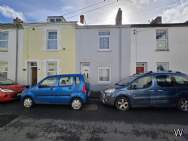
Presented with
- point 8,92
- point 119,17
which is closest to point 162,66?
point 119,17

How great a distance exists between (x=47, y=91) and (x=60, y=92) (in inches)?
25.9

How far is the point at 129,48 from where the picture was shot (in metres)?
15.0

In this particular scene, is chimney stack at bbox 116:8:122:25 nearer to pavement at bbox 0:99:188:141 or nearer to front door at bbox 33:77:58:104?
front door at bbox 33:77:58:104

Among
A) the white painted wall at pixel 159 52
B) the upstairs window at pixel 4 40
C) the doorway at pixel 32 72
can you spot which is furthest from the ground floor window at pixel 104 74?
the upstairs window at pixel 4 40

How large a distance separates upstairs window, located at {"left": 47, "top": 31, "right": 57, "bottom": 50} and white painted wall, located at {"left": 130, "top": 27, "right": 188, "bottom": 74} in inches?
259

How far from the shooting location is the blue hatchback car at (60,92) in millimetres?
8797

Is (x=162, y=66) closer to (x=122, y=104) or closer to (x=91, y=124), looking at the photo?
(x=122, y=104)

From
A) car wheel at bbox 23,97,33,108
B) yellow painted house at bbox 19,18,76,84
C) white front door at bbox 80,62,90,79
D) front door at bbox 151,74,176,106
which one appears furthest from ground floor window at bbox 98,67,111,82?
car wheel at bbox 23,97,33,108

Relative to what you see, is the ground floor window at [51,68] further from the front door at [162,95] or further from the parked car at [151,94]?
the front door at [162,95]

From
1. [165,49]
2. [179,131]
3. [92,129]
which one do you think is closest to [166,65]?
[165,49]

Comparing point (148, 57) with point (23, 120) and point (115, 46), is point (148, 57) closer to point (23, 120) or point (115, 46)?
point (115, 46)

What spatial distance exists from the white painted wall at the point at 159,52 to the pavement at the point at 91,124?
21.9 ft

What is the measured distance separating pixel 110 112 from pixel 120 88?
125 centimetres

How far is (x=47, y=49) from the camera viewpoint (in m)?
15.5
